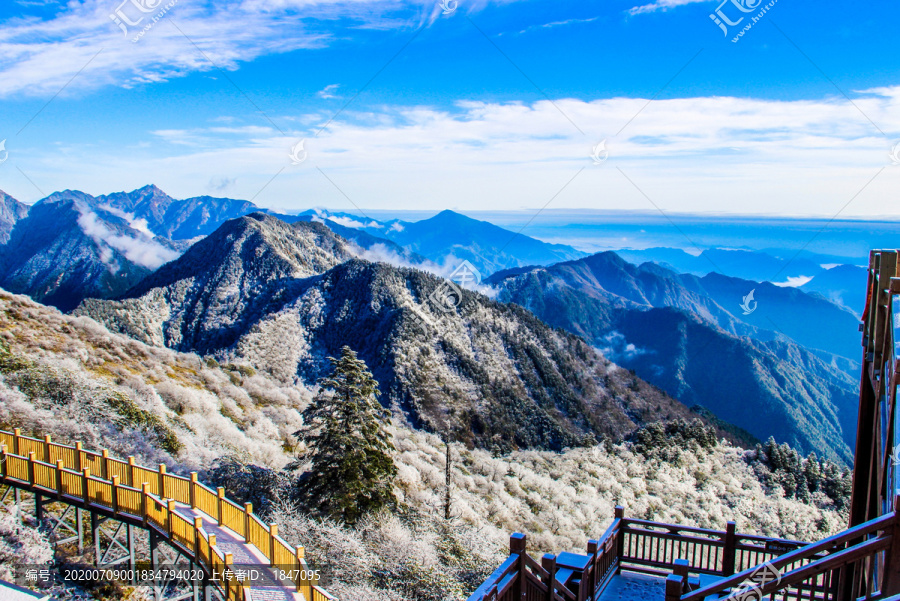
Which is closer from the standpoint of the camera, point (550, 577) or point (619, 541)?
point (550, 577)

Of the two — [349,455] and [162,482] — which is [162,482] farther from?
[349,455]

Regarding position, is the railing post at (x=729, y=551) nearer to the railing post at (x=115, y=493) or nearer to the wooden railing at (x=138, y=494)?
the wooden railing at (x=138, y=494)

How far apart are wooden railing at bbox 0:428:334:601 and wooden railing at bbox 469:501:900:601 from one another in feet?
19.4

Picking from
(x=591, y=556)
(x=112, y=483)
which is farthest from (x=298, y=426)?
(x=591, y=556)

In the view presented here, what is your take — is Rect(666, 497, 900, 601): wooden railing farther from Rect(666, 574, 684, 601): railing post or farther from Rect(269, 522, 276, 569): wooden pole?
Rect(269, 522, 276, 569): wooden pole

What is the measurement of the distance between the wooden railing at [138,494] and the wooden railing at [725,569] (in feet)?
19.4

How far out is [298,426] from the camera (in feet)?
115

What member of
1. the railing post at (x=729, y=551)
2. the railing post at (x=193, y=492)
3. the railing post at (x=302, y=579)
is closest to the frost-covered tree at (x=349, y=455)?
the railing post at (x=193, y=492)

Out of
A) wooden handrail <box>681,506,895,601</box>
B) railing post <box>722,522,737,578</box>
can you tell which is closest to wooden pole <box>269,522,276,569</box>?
wooden handrail <box>681,506,895,601</box>

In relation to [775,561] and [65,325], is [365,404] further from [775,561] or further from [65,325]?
[65,325]

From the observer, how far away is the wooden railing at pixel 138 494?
11.5 meters

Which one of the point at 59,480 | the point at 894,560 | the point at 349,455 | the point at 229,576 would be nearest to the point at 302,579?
the point at 229,576

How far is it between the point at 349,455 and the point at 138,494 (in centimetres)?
889

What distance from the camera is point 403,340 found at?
231ft
